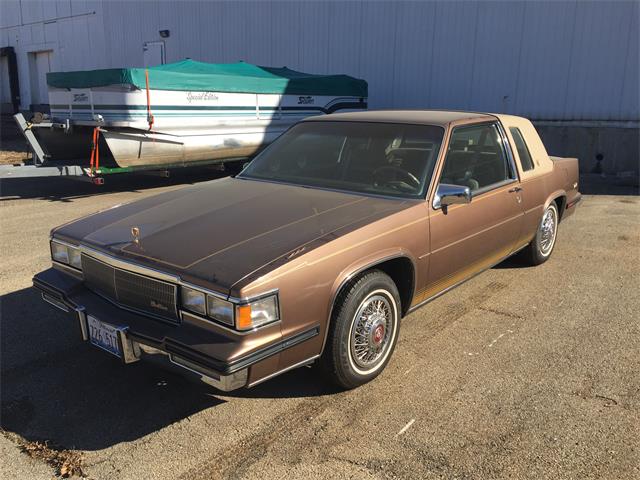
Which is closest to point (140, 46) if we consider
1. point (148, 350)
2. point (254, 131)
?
point (254, 131)

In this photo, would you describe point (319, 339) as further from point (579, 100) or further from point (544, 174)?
point (579, 100)

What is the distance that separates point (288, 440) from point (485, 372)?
1443 millimetres

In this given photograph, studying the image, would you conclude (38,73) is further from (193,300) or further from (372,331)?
(372,331)

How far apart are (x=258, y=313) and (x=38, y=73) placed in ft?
89.4

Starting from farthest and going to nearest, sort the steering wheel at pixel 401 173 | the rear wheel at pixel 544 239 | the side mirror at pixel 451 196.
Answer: the rear wheel at pixel 544 239
the steering wheel at pixel 401 173
the side mirror at pixel 451 196

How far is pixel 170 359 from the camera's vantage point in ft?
8.84

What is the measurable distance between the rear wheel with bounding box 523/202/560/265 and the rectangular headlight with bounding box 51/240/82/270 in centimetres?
416

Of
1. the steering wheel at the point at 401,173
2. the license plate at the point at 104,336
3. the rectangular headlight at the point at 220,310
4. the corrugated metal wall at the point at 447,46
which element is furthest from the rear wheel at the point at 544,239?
the corrugated metal wall at the point at 447,46

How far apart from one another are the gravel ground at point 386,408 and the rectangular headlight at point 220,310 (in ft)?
1.26

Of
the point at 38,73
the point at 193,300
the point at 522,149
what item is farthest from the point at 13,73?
the point at 193,300

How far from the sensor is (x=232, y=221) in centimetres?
330

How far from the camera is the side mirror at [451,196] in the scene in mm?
3662

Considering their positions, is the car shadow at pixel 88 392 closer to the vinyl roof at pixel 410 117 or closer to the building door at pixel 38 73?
the vinyl roof at pixel 410 117

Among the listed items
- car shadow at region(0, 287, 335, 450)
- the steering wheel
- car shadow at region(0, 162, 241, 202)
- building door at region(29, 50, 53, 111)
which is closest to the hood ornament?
car shadow at region(0, 287, 335, 450)
